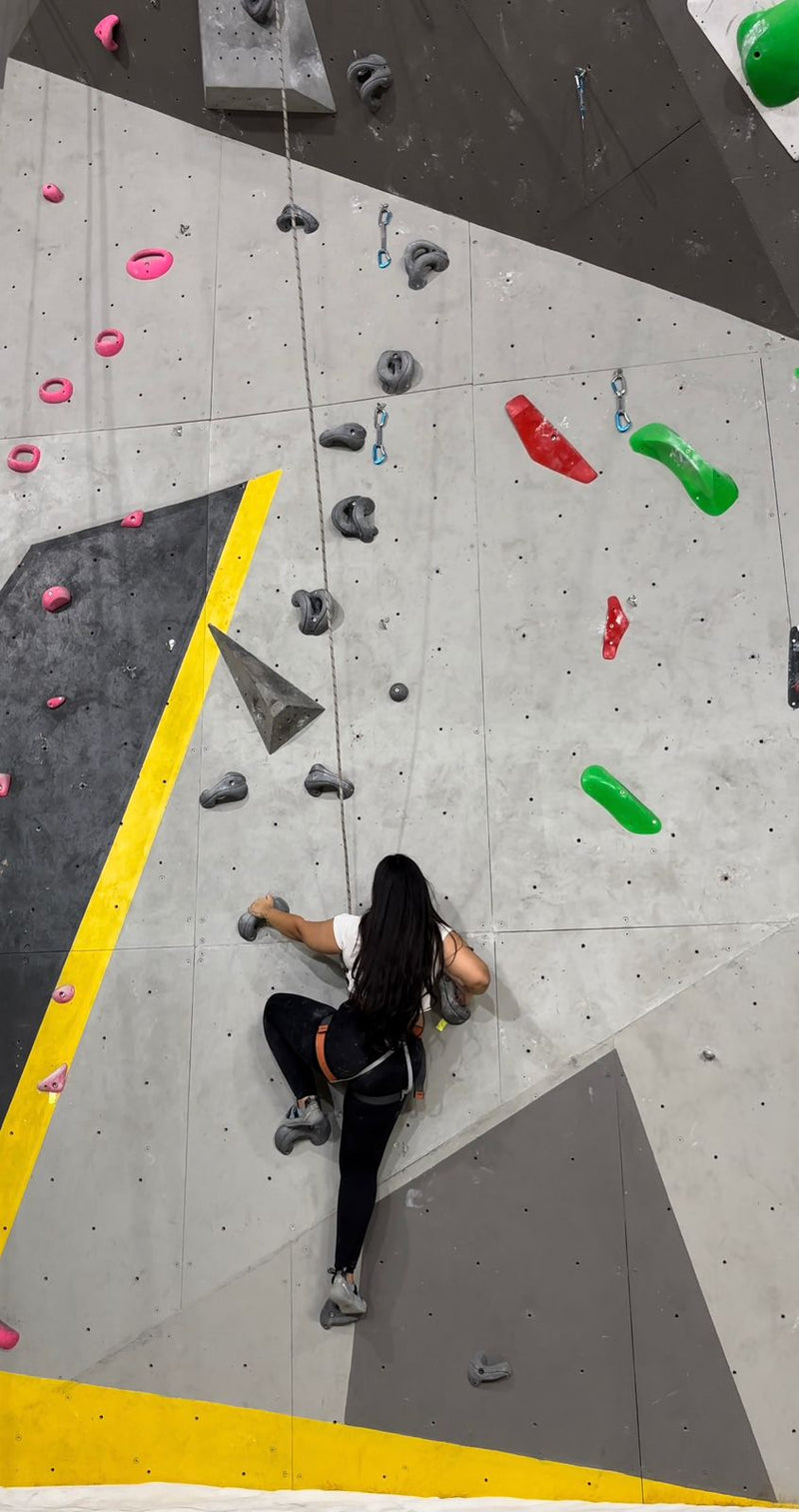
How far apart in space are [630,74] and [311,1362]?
11.0ft

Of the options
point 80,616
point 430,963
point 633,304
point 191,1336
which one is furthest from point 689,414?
point 191,1336

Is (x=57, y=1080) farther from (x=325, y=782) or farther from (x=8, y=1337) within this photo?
(x=325, y=782)

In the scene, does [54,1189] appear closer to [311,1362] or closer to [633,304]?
[311,1362]

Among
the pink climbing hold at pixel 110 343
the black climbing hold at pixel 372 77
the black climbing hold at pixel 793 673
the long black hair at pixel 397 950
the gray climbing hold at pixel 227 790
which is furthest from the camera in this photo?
the pink climbing hold at pixel 110 343

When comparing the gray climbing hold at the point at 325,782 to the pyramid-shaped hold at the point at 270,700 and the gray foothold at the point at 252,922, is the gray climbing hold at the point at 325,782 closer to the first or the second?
the pyramid-shaped hold at the point at 270,700

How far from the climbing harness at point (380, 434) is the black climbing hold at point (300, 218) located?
1.88 feet

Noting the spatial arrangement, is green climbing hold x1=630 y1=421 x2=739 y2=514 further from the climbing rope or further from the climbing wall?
the climbing rope

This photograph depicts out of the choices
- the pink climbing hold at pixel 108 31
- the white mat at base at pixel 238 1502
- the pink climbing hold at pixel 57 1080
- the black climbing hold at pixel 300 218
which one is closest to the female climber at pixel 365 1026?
the white mat at base at pixel 238 1502

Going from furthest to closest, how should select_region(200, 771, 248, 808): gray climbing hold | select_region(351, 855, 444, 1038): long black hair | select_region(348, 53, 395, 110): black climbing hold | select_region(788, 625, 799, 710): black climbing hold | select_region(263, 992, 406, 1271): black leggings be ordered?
select_region(348, 53, 395, 110): black climbing hold, select_region(200, 771, 248, 808): gray climbing hold, select_region(788, 625, 799, 710): black climbing hold, select_region(263, 992, 406, 1271): black leggings, select_region(351, 855, 444, 1038): long black hair

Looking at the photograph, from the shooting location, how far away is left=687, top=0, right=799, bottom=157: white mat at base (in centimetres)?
298

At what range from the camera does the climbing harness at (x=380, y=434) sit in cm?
316

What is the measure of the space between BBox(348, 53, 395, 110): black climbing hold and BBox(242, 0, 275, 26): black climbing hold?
0.28m

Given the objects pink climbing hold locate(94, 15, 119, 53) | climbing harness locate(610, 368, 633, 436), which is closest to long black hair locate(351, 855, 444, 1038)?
climbing harness locate(610, 368, 633, 436)

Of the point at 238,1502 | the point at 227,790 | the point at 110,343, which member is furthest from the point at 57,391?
the point at 238,1502
